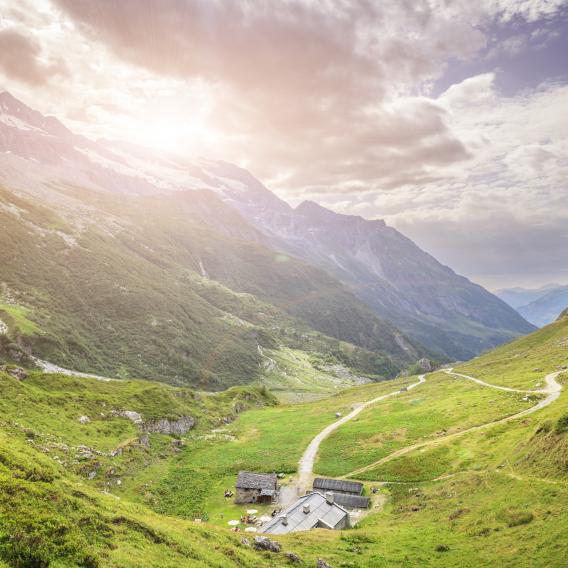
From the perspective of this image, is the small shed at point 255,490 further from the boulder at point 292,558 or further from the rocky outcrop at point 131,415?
the rocky outcrop at point 131,415

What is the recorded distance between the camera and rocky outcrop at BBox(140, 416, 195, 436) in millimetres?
86675

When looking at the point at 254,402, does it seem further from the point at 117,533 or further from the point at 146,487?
the point at 117,533

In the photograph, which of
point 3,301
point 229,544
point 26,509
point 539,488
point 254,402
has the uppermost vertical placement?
point 3,301

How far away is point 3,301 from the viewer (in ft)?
602

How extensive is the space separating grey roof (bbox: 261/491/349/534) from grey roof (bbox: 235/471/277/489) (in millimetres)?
10179

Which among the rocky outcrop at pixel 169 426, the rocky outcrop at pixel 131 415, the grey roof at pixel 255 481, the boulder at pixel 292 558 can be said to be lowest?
the grey roof at pixel 255 481

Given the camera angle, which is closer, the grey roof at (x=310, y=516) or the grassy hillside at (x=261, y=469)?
the grassy hillside at (x=261, y=469)

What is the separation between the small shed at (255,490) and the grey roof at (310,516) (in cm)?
957

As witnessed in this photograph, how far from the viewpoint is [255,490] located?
210 ft

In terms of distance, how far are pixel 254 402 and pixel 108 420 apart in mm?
79061

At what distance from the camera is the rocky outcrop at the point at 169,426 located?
86675 millimetres

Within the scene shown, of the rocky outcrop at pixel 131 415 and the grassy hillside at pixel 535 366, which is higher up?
the grassy hillside at pixel 535 366

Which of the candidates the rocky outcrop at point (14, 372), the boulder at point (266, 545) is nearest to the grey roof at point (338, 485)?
the boulder at point (266, 545)

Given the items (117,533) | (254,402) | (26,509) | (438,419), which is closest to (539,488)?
(117,533)
